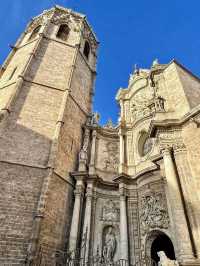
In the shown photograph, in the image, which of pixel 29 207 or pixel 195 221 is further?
pixel 29 207

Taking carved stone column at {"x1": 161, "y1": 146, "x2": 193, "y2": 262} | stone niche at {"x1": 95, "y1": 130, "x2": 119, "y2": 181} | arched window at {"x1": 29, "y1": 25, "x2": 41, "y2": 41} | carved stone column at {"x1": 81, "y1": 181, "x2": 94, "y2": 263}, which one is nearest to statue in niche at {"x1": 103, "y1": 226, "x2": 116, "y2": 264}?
carved stone column at {"x1": 81, "y1": 181, "x2": 94, "y2": 263}

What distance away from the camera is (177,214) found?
7.24 meters

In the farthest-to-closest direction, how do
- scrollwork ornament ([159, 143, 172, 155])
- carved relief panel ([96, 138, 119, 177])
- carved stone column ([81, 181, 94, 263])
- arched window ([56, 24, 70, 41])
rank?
arched window ([56, 24, 70, 41]) < carved relief panel ([96, 138, 119, 177]) < carved stone column ([81, 181, 94, 263]) < scrollwork ornament ([159, 143, 172, 155])

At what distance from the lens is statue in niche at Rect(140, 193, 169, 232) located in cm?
1000

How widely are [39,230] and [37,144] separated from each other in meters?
4.01

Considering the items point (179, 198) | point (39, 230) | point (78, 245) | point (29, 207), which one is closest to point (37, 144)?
point (29, 207)

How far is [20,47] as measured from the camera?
17609 millimetres

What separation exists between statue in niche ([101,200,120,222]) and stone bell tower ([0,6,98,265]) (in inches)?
68.8

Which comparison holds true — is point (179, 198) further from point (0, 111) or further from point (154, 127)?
point (0, 111)

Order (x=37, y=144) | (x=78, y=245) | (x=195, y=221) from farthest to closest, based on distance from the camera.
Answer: (x=37, y=144)
(x=78, y=245)
(x=195, y=221)

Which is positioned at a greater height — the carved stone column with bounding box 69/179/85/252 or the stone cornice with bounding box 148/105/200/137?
the stone cornice with bounding box 148/105/200/137

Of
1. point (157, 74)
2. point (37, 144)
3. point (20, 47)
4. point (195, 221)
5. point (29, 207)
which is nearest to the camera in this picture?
point (195, 221)

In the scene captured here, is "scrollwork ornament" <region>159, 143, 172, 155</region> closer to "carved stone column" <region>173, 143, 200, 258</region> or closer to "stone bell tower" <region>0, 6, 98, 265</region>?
"carved stone column" <region>173, 143, 200, 258</region>

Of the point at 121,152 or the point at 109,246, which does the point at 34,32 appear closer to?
the point at 121,152
